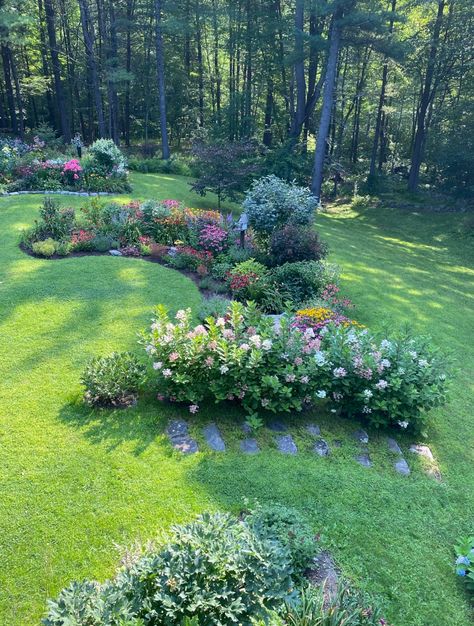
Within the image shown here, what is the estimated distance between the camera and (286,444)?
420 centimetres

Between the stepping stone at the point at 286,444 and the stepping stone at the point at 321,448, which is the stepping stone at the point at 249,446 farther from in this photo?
the stepping stone at the point at 321,448

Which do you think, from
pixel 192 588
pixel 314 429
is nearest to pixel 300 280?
pixel 314 429

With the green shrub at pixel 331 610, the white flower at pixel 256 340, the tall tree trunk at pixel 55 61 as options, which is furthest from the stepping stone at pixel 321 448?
the tall tree trunk at pixel 55 61

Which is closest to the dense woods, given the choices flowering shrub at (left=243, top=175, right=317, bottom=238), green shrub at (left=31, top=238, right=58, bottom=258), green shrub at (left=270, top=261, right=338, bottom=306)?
flowering shrub at (left=243, top=175, right=317, bottom=238)

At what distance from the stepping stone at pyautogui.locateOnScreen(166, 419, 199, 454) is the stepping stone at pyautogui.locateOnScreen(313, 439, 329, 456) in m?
1.16

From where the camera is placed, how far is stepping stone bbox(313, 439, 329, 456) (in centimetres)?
416

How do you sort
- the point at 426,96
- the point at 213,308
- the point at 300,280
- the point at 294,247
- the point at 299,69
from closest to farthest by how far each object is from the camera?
1. the point at 213,308
2. the point at 300,280
3. the point at 294,247
4. the point at 299,69
5. the point at 426,96

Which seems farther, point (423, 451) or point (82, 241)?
point (82, 241)

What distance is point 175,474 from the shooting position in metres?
3.65

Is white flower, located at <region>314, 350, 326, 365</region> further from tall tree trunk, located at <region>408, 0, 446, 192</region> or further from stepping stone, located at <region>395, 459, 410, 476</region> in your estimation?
tall tree trunk, located at <region>408, 0, 446, 192</region>

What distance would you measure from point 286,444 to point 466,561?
1.67 m

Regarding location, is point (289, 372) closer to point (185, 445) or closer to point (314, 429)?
point (314, 429)

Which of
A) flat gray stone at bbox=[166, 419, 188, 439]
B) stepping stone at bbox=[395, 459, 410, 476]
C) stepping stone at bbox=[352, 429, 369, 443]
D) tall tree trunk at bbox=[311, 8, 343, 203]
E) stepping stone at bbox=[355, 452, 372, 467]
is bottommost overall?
stepping stone at bbox=[395, 459, 410, 476]

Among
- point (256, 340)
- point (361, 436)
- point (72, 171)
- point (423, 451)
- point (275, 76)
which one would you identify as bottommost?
point (423, 451)
